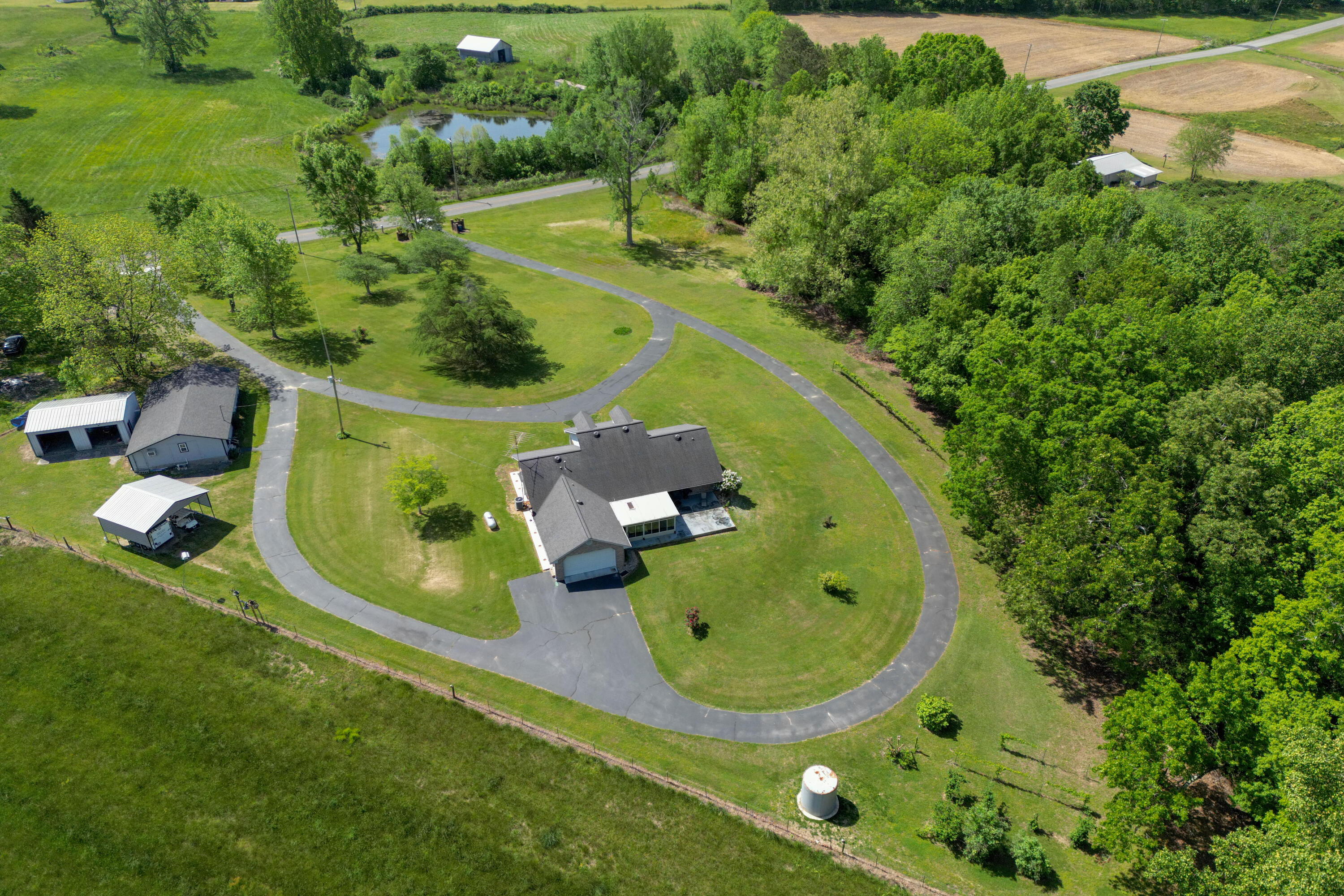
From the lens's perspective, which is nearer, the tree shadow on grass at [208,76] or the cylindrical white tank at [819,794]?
the cylindrical white tank at [819,794]

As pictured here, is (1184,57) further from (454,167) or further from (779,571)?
(779,571)

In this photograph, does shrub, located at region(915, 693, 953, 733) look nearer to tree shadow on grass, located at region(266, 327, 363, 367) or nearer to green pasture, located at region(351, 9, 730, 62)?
tree shadow on grass, located at region(266, 327, 363, 367)

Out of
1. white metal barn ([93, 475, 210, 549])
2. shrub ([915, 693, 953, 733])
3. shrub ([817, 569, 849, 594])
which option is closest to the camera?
→ shrub ([915, 693, 953, 733])

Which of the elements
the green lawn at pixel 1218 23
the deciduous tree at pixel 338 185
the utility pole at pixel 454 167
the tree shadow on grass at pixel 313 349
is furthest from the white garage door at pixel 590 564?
the green lawn at pixel 1218 23

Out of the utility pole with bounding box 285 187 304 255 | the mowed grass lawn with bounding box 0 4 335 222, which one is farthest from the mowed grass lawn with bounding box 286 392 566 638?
the mowed grass lawn with bounding box 0 4 335 222

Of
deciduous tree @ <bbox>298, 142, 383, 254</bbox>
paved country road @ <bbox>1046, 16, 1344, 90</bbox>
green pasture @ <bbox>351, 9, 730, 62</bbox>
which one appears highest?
green pasture @ <bbox>351, 9, 730, 62</bbox>

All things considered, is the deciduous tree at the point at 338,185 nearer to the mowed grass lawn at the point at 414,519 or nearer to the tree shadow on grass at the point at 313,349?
the tree shadow on grass at the point at 313,349

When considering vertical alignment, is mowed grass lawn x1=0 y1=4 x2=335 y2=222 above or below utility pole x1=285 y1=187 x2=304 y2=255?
above

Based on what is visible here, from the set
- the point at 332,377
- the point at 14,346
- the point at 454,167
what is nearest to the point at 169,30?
the point at 454,167
